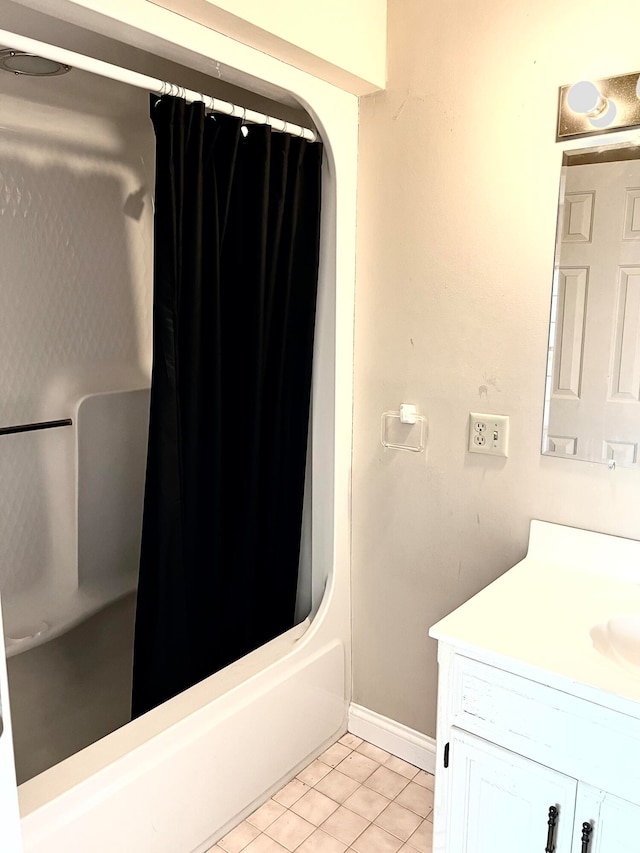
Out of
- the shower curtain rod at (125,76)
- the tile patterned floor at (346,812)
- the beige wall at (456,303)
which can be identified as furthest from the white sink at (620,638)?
the shower curtain rod at (125,76)

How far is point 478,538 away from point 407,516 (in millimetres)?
227

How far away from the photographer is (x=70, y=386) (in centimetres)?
219

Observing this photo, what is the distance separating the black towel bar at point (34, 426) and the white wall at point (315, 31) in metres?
1.21

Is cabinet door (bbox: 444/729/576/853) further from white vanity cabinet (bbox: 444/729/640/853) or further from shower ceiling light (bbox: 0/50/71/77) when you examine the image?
shower ceiling light (bbox: 0/50/71/77)

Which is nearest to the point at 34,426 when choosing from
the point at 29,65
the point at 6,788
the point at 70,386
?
the point at 70,386

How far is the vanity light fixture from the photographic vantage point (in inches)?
60.9

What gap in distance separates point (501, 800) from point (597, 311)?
1.10 m

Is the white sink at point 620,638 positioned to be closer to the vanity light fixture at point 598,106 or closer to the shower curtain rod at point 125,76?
the vanity light fixture at point 598,106

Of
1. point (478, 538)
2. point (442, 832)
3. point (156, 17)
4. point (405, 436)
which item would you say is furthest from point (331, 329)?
point (442, 832)

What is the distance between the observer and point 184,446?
5.79 feet

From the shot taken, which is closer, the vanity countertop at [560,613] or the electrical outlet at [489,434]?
the vanity countertop at [560,613]

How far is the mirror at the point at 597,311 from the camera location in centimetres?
159

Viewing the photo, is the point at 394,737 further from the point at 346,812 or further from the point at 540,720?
the point at 540,720

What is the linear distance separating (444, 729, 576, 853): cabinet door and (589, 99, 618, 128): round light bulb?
4.55ft
